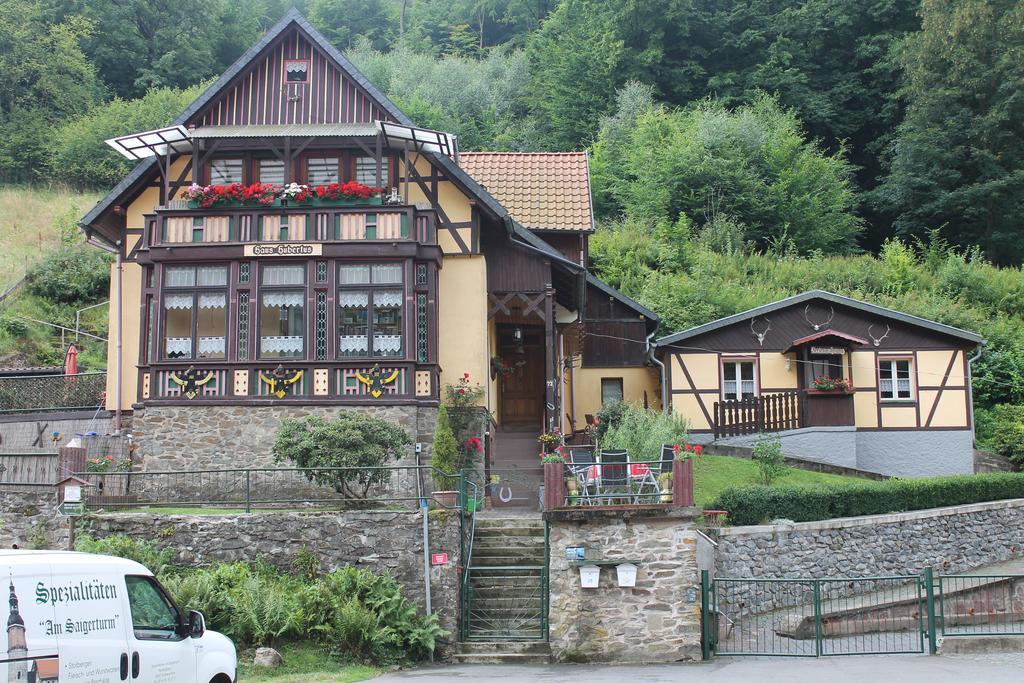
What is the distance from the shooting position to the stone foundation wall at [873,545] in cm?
2191

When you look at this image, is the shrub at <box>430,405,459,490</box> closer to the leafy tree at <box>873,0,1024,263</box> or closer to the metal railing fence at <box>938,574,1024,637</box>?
the metal railing fence at <box>938,574,1024,637</box>

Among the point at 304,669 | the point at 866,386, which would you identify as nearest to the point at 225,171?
the point at 304,669

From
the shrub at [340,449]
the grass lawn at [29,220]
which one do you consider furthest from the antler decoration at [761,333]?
the grass lawn at [29,220]

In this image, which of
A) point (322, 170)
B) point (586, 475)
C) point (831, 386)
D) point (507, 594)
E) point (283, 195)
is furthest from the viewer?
point (831, 386)

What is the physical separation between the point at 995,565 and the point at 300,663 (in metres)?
16.6

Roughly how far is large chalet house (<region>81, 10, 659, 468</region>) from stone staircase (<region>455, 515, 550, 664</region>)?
352cm

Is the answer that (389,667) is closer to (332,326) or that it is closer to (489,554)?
(489,554)

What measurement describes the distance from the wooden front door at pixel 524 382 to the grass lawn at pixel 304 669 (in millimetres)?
13373

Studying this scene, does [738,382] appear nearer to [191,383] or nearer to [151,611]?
[191,383]

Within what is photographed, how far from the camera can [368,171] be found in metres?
25.4

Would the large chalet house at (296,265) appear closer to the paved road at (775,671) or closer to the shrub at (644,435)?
the shrub at (644,435)

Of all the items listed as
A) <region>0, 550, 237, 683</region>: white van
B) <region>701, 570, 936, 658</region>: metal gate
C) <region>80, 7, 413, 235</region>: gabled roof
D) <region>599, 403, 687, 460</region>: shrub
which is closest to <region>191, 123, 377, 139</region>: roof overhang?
<region>80, 7, 413, 235</region>: gabled roof

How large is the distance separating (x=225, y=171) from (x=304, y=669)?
42.3 feet

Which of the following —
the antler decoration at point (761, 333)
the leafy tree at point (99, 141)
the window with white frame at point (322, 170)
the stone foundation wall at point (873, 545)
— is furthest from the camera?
the leafy tree at point (99, 141)
